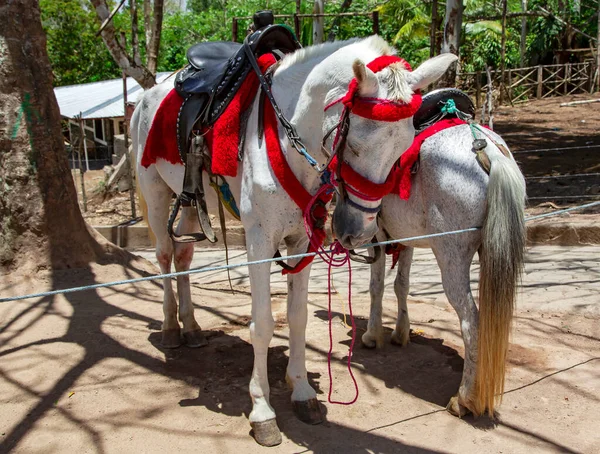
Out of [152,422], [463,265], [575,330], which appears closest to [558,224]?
[575,330]

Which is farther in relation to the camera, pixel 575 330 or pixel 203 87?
pixel 575 330

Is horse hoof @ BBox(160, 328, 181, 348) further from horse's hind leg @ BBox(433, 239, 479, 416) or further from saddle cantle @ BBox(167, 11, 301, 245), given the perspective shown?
horse's hind leg @ BBox(433, 239, 479, 416)

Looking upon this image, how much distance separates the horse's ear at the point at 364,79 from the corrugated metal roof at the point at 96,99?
14.0 metres

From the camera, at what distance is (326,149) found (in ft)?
8.61

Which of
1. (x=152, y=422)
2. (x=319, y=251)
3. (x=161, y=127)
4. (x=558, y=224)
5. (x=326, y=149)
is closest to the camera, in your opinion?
(x=326, y=149)

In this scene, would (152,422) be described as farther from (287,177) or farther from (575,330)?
(575,330)

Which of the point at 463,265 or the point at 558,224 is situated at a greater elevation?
the point at 463,265

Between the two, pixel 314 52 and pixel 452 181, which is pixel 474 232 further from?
pixel 314 52

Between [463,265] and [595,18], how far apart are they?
3014 centimetres

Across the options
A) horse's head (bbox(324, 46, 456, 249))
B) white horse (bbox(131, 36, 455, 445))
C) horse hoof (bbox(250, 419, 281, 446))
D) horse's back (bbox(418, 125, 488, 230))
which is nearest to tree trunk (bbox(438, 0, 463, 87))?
horse's back (bbox(418, 125, 488, 230))

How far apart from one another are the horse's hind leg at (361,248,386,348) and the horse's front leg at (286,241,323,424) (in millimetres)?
1030

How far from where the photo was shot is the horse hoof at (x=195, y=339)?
4309 mm

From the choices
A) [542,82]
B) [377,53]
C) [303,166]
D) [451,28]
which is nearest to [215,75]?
[303,166]

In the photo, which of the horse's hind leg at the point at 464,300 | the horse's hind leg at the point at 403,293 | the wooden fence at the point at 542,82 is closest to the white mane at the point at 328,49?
the horse's hind leg at the point at 464,300
